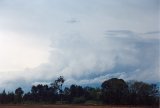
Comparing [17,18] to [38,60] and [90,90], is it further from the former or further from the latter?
[90,90]

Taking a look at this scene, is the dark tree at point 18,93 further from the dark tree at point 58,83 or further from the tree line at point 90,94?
the dark tree at point 58,83

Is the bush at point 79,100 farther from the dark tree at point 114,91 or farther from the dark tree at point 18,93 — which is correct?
the dark tree at point 18,93

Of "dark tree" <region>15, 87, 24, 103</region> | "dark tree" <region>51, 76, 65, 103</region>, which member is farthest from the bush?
"dark tree" <region>15, 87, 24, 103</region>

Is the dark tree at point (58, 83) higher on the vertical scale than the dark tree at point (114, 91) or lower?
higher

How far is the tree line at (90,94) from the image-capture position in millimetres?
2342

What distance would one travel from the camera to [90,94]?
2.41m

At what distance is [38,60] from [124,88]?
818mm

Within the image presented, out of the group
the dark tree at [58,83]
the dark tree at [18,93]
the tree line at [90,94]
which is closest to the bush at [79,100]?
the tree line at [90,94]

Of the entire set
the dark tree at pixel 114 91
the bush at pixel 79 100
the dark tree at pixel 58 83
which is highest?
the dark tree at pixel 58 83

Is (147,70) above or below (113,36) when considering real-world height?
below

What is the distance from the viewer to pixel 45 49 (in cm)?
241

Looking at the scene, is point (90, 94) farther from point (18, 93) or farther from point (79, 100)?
point (18, 93)

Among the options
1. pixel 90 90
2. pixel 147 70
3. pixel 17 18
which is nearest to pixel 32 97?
pixel 90 90

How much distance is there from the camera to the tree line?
7.68ft
